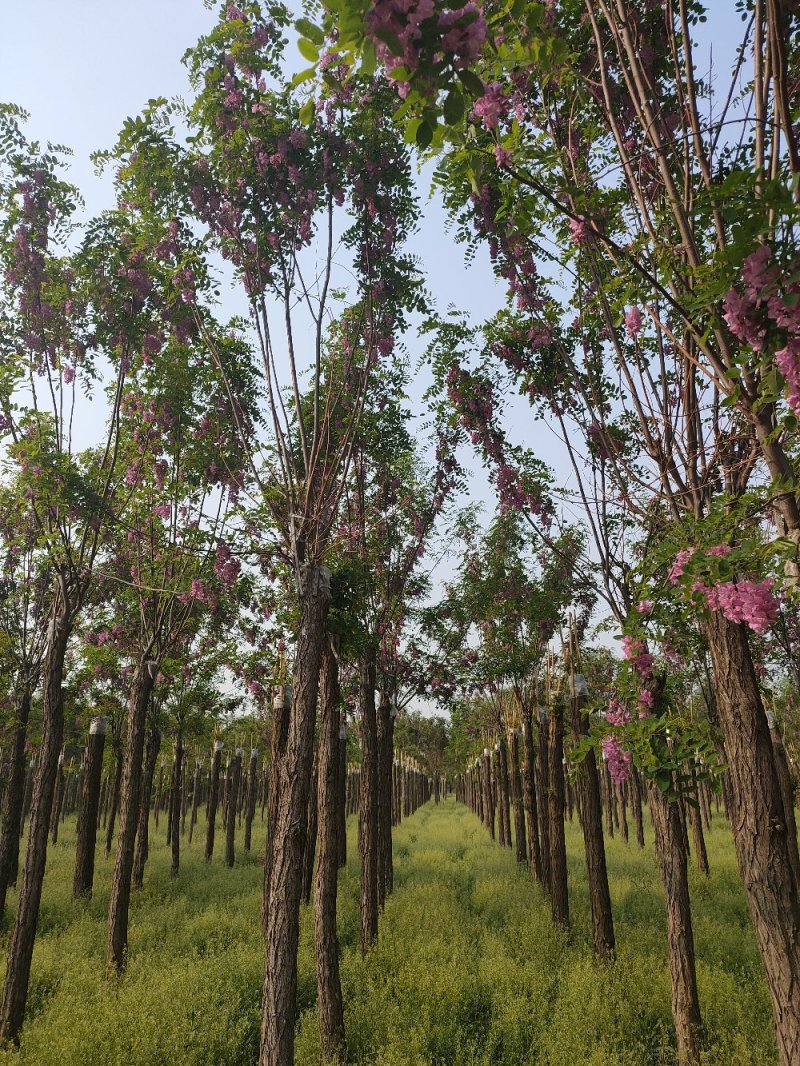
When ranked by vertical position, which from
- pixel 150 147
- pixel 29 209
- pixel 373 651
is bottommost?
pixel 373 651

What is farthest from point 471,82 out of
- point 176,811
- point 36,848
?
point 176,811

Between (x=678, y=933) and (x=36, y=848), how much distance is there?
8410mm

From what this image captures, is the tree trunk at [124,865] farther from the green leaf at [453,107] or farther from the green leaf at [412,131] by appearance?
the green leaf at [453,107]

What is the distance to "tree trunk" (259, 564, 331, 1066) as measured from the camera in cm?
554

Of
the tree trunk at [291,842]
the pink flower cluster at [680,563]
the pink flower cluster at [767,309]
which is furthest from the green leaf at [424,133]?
the tree trunk at [291,842]

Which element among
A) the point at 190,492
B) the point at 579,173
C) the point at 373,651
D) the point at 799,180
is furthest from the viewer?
the point at 373,651

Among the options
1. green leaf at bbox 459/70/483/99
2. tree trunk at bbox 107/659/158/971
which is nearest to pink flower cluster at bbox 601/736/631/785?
green leaf at bbox 459/70/483/99

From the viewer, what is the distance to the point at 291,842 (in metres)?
6.14

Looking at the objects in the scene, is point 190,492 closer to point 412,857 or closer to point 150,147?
point 150,147

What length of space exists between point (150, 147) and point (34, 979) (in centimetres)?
1240

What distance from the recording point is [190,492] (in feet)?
35.6

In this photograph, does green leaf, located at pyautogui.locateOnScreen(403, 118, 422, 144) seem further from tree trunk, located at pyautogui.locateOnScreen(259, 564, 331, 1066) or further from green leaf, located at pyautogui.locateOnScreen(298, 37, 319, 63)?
tree trunk, located at pyautogui.locateOnScreen(259, 564, 331, 1066)

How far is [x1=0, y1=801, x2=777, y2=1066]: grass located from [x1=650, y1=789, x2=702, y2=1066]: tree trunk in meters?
0.33

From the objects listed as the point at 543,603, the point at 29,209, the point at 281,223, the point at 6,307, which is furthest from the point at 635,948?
the point at 29,209
